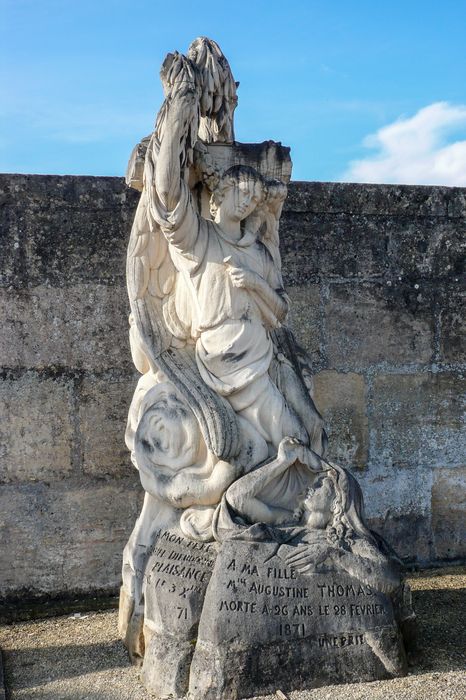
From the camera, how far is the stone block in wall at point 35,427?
5176 mm

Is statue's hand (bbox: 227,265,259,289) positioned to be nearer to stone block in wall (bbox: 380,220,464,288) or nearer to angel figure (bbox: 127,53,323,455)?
angel figure (bbox: 127,53,323,455)

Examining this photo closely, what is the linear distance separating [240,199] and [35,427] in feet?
7.07

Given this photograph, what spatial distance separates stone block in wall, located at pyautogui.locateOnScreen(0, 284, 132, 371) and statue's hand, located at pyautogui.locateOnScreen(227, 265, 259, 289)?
62.7 inches

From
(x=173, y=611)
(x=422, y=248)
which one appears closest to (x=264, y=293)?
(x=173, y=611)

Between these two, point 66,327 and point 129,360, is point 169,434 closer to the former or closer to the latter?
point 129,360

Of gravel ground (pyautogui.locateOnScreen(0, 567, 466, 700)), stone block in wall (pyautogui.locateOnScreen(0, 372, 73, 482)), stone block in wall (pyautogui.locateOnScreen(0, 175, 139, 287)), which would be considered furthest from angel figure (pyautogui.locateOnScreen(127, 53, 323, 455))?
stone block in wall (pyautogui.locateOnScreen(0, 372, 73, 482))

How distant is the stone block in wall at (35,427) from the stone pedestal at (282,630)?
80.3 inches

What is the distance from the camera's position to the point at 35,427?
5223mm

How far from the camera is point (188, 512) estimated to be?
12.6 feet

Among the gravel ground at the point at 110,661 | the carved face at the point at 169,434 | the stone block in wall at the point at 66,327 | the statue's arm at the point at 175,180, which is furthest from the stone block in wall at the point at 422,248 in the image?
the carved face at the point at 169,434

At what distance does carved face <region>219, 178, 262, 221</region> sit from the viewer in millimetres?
3926

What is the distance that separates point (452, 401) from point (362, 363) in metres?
0.71

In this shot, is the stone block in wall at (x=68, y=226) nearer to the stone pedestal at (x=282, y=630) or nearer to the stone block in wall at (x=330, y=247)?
the stone block in wall at (x=330, y=247)

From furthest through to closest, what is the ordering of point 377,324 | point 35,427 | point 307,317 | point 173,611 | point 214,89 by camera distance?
point 377,324 < point 307,317 < point 35,427 < point 214,89 < point 173,611
